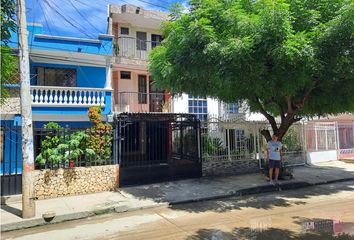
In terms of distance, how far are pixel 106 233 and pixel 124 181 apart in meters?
4.22

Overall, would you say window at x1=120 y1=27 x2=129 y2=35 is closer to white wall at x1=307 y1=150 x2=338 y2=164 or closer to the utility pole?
the utility pole

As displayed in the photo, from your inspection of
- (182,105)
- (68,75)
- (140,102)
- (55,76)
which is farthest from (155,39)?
(55,76)

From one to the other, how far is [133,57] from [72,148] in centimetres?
811

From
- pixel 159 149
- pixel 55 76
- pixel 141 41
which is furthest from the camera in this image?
pixel 141 41

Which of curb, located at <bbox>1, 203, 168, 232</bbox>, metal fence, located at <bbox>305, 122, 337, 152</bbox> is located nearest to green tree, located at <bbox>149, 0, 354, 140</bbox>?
curb, located at <bbox>1, 203, 168, 232</bbox>

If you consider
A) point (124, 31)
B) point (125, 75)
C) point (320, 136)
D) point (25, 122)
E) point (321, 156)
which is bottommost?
point (321, 156)

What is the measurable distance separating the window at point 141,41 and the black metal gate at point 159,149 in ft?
20.5

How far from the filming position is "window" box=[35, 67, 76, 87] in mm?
14914

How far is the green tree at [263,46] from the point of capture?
8000 mm

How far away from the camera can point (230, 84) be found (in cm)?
838

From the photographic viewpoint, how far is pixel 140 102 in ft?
57.4

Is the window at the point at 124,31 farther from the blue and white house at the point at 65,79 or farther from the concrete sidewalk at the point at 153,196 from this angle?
the concrete sidewalk at the point at 153,196

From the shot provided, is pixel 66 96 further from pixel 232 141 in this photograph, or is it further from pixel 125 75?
pixel 232 141

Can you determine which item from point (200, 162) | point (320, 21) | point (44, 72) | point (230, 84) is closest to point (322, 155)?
point (200, 162)
